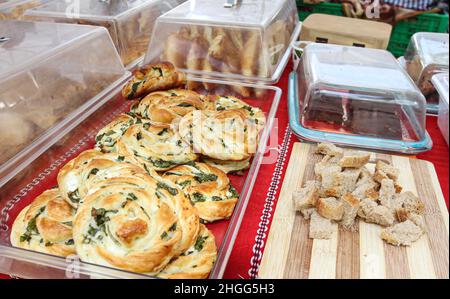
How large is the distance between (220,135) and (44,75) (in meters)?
0.92

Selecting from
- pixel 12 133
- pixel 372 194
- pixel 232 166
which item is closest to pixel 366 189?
pixel 372 194

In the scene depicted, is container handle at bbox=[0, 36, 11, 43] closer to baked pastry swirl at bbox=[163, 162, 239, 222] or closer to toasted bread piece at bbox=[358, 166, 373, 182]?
baked pastry swirl at bbox=[163, 162, 239, 222]

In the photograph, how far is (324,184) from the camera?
1.52 m

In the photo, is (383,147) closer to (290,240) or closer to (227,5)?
(290,240)

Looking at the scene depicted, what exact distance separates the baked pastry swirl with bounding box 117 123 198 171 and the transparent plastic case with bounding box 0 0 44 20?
1373 mm

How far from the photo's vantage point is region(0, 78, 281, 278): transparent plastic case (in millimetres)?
1018

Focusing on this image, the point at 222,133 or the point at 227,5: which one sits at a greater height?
the point at 227,5

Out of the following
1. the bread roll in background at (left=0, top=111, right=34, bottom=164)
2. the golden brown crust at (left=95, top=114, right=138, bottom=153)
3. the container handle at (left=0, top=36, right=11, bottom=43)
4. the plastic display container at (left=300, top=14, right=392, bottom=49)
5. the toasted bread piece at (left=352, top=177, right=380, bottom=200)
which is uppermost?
the container handle at (left=0, top=36, right=11, bottom=43)

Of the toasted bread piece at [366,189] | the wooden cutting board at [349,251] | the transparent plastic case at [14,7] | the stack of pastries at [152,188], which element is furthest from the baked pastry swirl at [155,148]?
the transparent plastic case at [14,7]

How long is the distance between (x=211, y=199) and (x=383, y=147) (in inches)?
38.1

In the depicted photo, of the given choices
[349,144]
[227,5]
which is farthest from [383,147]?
[227,5]

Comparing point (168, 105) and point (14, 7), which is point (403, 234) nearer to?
point (168, 105)

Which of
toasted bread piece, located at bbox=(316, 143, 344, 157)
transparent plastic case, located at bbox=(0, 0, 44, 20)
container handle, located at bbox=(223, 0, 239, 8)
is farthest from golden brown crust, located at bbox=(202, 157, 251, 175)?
transparent plastic case, located at bbox=(0, 0, 44, 20)

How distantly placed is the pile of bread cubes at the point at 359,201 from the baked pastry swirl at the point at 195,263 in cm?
41
